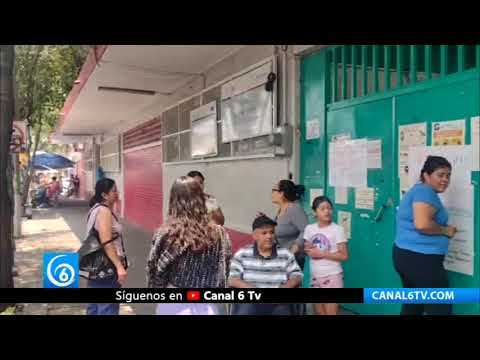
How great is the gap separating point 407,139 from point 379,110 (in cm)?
40

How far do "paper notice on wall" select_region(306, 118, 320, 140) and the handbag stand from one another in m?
2.13

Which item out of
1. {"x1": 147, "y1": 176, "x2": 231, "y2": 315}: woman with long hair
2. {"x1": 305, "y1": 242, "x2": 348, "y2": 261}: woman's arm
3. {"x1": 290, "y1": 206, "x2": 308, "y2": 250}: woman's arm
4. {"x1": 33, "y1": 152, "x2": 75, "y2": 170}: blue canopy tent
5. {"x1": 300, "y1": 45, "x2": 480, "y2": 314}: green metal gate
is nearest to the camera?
{"x1": 147, "y1": 176, "x2": 231, "y2": 315}: woman with long hair

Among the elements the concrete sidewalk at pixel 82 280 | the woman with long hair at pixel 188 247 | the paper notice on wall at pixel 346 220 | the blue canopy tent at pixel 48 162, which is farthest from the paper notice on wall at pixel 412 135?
the blue canopy tent at pixel 48 162

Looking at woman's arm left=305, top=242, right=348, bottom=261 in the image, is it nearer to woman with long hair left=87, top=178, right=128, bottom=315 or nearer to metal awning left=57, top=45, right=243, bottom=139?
woman with long hair left=87, top=178, right=128, bottom=315

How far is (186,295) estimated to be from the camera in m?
2.77

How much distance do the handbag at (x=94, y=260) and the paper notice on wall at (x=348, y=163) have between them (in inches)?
78.1

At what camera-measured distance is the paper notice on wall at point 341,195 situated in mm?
4012

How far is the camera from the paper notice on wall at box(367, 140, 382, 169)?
3.61 m

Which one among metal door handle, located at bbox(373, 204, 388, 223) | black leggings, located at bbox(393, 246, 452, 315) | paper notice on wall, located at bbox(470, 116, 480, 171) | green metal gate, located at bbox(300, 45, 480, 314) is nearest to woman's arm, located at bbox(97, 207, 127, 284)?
green metal gate, located at bbox(300, 45, 480, 314)

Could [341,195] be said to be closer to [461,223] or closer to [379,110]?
[379,110]

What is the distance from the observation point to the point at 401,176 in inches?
135
